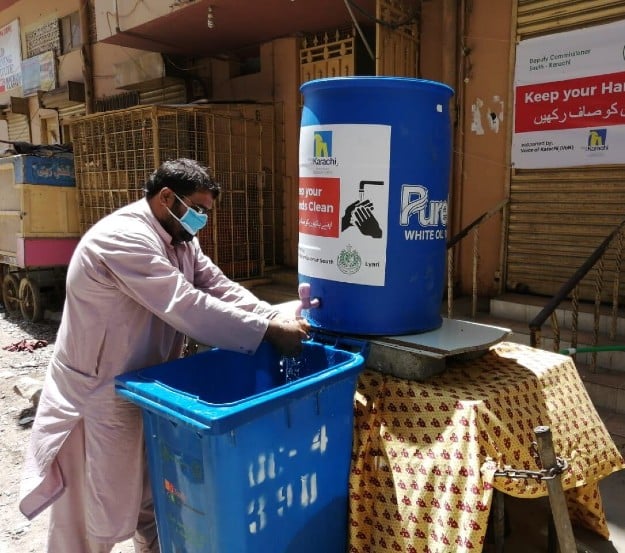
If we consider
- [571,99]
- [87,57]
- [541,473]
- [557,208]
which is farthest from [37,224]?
[541,473]

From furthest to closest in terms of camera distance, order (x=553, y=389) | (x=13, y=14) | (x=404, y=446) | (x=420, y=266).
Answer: (x=13, y=14), (x=553, y=389), (x=420, y=266), (x=404, y=446)

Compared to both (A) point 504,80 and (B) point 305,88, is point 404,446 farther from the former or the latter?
(A) point 504,80

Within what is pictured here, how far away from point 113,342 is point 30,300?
674cm

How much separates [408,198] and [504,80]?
12.7ft

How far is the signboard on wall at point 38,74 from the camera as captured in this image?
1106 centimetres

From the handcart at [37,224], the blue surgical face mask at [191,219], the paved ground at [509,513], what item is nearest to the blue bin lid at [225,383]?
the blue surgical face mask at [191,219]

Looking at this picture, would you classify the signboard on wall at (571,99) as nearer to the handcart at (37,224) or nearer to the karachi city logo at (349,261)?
the karachi city logo at (349,261)

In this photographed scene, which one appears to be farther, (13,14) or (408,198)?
(13,14)

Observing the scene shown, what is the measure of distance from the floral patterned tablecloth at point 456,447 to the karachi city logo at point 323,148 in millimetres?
776

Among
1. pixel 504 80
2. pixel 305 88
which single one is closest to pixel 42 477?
pixel 305 88

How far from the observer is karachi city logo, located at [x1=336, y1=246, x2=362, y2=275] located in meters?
1.86

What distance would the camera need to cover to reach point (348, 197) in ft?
5.98

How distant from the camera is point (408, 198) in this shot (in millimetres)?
1814

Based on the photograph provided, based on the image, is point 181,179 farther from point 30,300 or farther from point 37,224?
point 30,300
